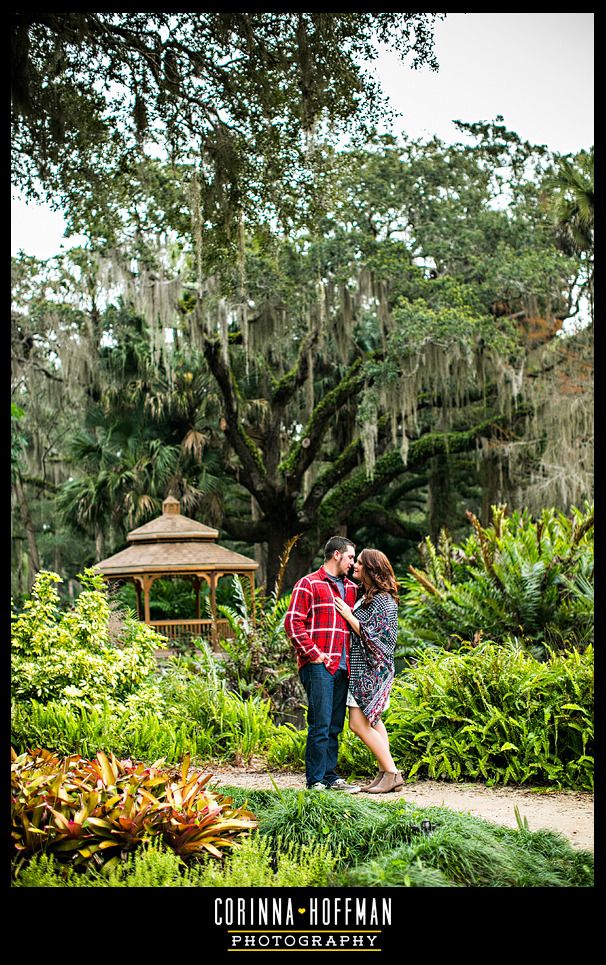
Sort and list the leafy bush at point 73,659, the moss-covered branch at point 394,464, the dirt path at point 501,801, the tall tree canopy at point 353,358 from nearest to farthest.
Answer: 1. the dirt path at point 501,801
2. the leafy bush at point 73,659
3. the tall tree canopy at point 353,358
4. the moss-covered branch at point 394,464

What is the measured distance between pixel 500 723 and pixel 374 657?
129cm

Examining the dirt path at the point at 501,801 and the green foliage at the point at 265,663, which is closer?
the dirt path at the point at 501,801

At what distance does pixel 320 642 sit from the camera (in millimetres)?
6008

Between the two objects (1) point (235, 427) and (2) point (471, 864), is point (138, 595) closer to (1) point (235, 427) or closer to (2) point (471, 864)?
(1) point (235, 427)

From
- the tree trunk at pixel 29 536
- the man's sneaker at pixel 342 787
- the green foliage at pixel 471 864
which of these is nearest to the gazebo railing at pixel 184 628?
the tree trunk at pixel 29 536

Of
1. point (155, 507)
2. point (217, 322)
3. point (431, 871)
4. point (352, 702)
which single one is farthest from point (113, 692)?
point (155, 507)

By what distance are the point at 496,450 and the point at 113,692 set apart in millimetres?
15194

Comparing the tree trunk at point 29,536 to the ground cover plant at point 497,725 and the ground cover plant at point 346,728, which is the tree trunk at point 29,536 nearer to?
the ground cover plant at point 346,728

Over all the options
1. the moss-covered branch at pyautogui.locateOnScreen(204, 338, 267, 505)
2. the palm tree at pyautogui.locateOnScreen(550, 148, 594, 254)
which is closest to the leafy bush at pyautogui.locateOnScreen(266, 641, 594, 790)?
the palm tree at pyautogui.locateOnScreen(550, 148, 594, 254)

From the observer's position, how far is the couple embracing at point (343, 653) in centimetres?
597

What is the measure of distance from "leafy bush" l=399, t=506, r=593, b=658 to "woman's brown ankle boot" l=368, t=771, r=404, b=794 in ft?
8.17

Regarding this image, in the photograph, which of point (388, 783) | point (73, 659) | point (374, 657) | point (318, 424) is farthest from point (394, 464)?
→ point (388, 783)
